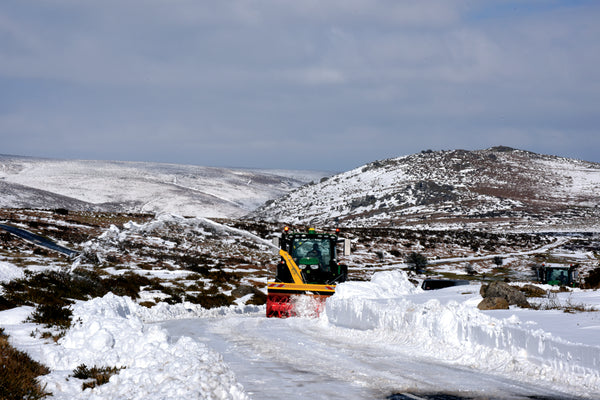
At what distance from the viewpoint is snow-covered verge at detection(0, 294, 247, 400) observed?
773 centimetres

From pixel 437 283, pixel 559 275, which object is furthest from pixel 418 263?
pixel 437 283

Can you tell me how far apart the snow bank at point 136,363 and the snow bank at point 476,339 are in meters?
4.55

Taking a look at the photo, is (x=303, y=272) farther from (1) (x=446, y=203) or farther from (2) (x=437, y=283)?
(1) (x=446, y=203)

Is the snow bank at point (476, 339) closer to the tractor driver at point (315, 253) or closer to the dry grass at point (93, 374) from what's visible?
the tractor driver at point (315, 253)

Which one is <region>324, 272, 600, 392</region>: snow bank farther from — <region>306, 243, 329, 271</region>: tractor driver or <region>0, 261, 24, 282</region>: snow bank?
<region>0, 261, 24, 282</region>: snow bank

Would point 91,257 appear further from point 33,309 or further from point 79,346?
point 79,346

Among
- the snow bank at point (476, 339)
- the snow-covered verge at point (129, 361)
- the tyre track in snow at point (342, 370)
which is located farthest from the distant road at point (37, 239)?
the snow-covered verge at point (129, 361)

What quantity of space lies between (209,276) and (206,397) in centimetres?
3103

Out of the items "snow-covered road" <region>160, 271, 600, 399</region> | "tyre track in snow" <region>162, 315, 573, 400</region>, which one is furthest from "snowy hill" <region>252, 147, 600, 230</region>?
"tyre track in snow" <region>162, 315, 573, 400</region>

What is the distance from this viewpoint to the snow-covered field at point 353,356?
26.5ft

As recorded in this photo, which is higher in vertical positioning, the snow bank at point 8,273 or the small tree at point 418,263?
the snow bank at point 8,273

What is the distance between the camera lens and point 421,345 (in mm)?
12234

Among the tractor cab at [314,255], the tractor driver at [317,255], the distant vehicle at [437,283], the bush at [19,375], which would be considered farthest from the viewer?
the distant vehicle at [437,283]

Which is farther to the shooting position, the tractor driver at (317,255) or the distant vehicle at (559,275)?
the distant vehicle at (559,275)
